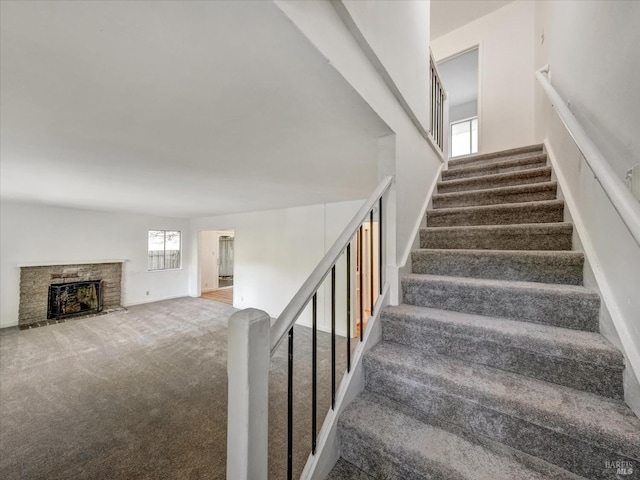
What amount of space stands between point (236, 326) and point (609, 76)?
1847 millimetres

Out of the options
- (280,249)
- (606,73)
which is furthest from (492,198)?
(280,249)

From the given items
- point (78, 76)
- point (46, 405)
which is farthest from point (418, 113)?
point (46, 405)

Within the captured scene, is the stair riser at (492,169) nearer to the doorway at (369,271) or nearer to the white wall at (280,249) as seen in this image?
the doorway at (369,271)

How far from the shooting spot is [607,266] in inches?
45.6

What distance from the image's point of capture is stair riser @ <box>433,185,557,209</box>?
198 centimetres

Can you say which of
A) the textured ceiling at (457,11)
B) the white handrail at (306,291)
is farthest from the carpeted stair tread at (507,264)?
the textured ceiling at (457,11)

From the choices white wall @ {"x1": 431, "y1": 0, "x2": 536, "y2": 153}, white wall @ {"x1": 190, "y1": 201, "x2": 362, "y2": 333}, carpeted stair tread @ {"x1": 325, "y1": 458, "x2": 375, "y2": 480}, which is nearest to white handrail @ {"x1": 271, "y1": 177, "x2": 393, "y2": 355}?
carpeted stair tread @ {"x1": 325, "y1": 458, "x2": 375, "y2": 480}

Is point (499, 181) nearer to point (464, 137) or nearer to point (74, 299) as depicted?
point (464, 137)

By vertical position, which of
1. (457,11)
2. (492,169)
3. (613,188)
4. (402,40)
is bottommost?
(613,188)

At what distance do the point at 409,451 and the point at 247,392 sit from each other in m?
0.69

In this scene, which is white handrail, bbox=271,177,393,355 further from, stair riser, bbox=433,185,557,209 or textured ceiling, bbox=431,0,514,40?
textured ceiling, bbox=431,0,514,40

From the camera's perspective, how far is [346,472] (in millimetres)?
1034

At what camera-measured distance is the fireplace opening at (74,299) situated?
4.91 metres

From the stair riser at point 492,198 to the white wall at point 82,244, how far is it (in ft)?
21.6
